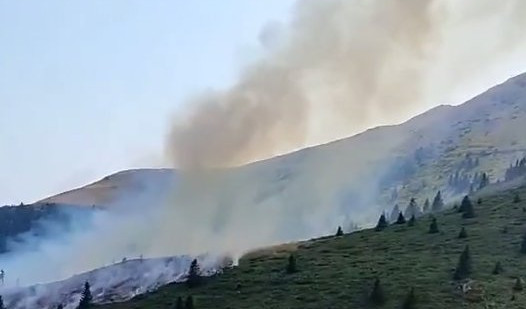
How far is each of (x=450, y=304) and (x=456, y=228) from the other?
53.3 m

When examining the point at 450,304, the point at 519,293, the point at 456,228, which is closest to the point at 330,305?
the point at 450,304

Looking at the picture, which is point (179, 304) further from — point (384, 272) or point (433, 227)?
point (433, 227)

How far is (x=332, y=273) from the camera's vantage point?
446ft

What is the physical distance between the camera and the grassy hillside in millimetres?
116375

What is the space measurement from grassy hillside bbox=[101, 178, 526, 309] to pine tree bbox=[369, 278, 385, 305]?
0.78 m

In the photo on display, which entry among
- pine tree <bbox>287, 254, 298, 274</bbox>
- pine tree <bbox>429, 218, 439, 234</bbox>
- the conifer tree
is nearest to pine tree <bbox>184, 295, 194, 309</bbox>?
the conifer tree

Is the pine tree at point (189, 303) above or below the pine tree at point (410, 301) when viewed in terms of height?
above

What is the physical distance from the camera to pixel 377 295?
378 ft

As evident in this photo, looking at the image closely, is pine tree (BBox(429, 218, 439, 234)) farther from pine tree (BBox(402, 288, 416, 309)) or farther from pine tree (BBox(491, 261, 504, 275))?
pine tree (BBox(402, 288, 416, 309))

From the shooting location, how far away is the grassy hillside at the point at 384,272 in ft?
382

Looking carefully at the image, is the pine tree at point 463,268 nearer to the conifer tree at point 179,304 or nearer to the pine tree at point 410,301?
the pine tree at point 410,301

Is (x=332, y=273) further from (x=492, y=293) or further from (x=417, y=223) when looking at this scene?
(x=417, y=223)

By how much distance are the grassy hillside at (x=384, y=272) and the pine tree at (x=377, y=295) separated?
0.78m

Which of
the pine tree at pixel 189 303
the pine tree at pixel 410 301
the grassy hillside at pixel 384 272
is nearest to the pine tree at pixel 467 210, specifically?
the grassy hillside at pixel 384 272
